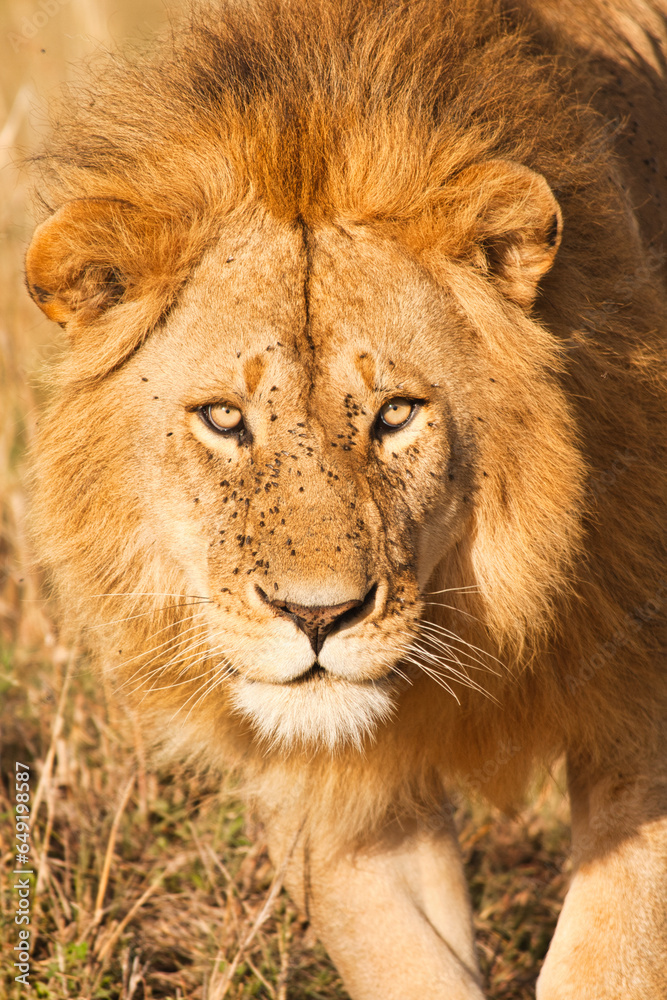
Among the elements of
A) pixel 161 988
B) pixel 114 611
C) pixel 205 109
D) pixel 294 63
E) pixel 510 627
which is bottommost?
pixel 161 988

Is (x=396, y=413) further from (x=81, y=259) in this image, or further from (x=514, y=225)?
(x=81, y=259)

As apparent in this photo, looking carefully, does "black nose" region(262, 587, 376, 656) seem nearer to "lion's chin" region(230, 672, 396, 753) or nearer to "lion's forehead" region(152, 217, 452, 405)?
"lion's chin" region(230, 672, 396, 753)

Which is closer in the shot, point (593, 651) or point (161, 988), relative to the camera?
point (593, 651)

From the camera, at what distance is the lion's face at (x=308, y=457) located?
241cm

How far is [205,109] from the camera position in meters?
2.75

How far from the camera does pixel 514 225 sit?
102 inches

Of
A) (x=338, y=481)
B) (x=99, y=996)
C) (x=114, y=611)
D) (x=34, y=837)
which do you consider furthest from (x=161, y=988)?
(x=338, y=481)

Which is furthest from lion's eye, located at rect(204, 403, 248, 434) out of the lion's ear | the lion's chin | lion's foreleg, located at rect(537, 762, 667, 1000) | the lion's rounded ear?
lion's foreleg, located at rect(537, 762, 667, 1000)

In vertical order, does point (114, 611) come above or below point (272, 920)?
above

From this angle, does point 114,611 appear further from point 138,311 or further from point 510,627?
point 510,627

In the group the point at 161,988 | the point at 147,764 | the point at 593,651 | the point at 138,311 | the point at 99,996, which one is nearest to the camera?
the point at 138,311

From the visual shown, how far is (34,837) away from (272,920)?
841mm

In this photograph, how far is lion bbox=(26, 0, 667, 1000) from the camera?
252cm

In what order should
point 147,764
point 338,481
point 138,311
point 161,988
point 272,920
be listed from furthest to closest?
point 147,764, point 272,920, point 161,988, point 138,311, point 338,481
